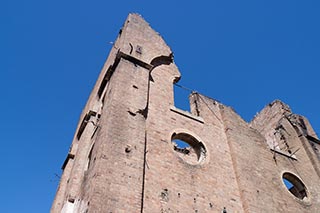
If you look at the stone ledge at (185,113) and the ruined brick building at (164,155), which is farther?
the stone ledge at (185,113)

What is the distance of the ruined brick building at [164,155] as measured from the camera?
766 centimetres

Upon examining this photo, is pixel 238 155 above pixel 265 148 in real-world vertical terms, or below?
below

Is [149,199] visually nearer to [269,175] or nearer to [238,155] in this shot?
[238,155]

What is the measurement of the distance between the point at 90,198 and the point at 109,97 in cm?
353

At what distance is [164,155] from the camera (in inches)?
356

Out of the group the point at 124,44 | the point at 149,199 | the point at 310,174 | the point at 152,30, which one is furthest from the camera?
the point at 152,30

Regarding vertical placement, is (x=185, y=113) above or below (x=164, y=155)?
above

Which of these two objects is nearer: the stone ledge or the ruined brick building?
the ruined brick building

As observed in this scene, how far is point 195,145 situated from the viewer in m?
10.3

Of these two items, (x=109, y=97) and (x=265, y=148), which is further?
(x=265, y=148)

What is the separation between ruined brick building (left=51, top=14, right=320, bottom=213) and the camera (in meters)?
7.66

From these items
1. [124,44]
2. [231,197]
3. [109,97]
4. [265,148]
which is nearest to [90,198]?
[109,97]

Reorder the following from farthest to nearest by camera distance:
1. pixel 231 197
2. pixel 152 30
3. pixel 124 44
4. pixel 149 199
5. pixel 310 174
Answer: pixel 152 30
pixel 310 174
pixel 124 44
pixel 231 197
pixel 149 199

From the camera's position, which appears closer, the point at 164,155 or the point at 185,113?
the point at 164,155
